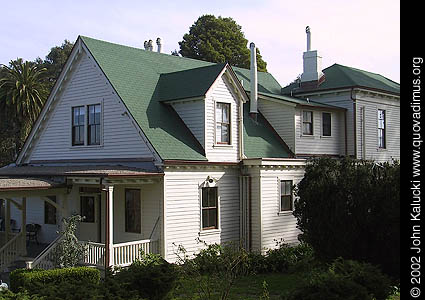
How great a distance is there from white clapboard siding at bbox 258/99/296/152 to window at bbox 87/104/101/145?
813 centimetres

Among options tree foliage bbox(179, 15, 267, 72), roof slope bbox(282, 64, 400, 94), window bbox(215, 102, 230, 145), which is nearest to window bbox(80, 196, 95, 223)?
window bbox(215, 102, 230, 145)

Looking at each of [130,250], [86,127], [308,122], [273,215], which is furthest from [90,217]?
[308,122]

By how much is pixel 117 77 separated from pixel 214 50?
2975 cm

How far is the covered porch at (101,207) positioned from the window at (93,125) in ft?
5.23

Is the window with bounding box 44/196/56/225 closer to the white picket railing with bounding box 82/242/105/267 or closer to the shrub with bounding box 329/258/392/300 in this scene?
the white picket railing with bounding box 82/242/105/267

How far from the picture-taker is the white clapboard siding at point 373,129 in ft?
89.3

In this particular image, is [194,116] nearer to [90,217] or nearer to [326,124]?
[90,217]

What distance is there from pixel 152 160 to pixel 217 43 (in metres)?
32.8

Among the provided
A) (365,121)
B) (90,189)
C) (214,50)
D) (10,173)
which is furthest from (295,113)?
(214,50)

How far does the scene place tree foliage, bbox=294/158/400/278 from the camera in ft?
47.2

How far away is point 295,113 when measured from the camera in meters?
25.1

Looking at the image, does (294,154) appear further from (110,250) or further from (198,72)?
(110,250)

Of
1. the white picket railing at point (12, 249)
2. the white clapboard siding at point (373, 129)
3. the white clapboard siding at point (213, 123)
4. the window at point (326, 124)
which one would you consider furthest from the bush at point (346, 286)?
the white clapboard siding at point (373, 129)

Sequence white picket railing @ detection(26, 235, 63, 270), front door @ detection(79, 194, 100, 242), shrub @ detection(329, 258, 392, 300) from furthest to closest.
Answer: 1. front door @ detection(79, 194, 100, 242)
2. white picket railing @ detection(26, 235, 63, 270)
3. shrub @ detection(329, 258, 392, 300)
